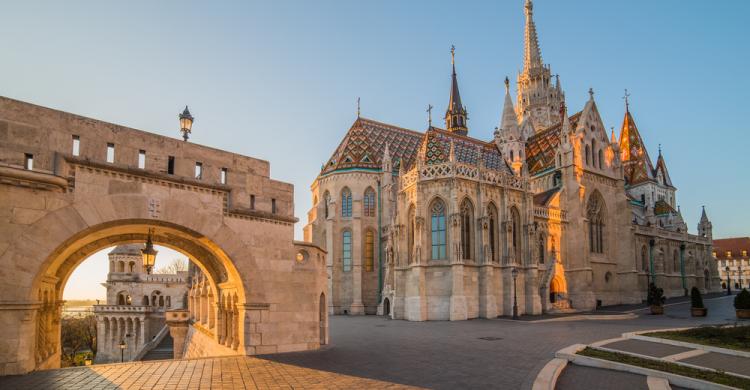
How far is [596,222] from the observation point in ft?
132

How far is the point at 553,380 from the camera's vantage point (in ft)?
30.2

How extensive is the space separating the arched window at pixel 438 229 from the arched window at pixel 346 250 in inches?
444

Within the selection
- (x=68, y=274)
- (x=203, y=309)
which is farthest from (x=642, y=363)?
(x=203, y=309)

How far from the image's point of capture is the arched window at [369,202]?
40.7 metres

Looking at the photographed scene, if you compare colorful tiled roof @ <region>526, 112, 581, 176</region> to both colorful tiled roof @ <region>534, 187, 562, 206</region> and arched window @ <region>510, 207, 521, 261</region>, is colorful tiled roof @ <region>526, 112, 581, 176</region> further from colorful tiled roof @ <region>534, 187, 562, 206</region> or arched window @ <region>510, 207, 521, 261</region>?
arched window @ <region>510, 207, 521, 261</region>

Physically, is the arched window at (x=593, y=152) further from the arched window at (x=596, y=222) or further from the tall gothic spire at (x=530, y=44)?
the tall gothic spire at (x=530, y=44)

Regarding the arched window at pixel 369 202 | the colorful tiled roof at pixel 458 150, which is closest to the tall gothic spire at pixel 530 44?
the colorful tiled roof at pixel 458 150

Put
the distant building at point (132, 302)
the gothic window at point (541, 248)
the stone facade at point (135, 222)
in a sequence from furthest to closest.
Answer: the distant building at point (132, 302) → the gothic window at point (541, 248) → the stone facade at point (135, 222)

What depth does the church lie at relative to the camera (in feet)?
98.6

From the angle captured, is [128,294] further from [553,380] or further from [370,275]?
[553,380]

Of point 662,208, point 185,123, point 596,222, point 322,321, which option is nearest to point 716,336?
point 322,321

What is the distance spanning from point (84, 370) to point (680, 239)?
55.0 m

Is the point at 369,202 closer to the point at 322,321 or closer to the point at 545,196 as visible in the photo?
the point at 545,196

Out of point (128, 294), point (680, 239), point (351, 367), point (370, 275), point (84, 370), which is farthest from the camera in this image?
point (128, 294)
